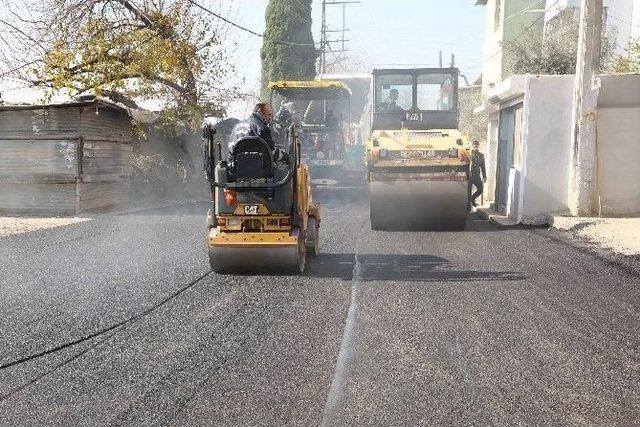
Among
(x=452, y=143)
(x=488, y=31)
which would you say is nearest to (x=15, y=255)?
(x=452, y=143)

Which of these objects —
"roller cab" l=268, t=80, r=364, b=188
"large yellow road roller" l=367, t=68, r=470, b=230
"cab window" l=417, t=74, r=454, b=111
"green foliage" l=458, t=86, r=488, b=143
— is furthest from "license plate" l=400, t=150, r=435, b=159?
"green foliage" l=458, t=86, r=488, b=143

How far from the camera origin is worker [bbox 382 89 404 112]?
15664mm

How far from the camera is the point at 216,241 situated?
9031mm

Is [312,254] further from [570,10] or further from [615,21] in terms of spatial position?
[570,10]

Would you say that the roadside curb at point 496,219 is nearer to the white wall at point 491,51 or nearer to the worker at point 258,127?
the worker at point 258,127

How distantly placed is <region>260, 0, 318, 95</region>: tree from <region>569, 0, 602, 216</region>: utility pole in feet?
90.9

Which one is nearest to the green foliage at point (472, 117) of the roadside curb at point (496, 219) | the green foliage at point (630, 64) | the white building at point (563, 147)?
the green foliage at point (630, 64)

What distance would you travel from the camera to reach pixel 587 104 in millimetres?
15578

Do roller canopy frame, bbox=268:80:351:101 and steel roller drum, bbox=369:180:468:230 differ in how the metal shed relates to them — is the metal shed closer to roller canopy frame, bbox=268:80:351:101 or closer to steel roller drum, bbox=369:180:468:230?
roller canopy frame, bbox=268:80:351:101

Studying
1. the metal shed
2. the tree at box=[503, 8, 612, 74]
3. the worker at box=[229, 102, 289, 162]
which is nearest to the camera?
the worker at box=[229, 102, 289, 162]

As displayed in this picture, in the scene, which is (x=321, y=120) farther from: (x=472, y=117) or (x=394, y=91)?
(x=472, y=117)

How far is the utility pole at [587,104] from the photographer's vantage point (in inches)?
612

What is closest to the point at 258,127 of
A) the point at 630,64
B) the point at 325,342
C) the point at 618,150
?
the point at 325,342

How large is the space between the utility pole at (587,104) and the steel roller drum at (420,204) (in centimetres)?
327
